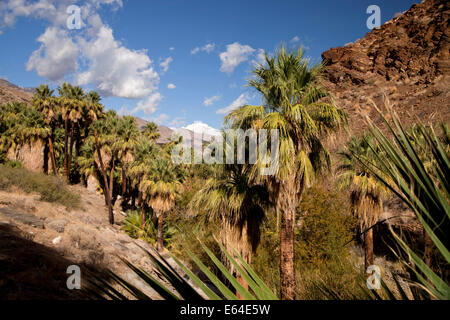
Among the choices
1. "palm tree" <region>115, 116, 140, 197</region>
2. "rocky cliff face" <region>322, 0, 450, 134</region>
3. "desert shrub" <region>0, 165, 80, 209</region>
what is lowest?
"desert shrub" <region>0, 165, 80, 209</region>

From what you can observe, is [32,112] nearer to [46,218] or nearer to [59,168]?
[59,168]

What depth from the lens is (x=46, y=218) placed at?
462 inches

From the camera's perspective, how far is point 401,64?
43156 mm

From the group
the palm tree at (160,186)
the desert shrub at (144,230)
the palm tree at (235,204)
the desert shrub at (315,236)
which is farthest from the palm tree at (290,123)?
the desert shrub at (144,230)

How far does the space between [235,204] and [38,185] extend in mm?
14993

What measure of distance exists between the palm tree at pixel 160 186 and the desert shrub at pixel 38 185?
518cm

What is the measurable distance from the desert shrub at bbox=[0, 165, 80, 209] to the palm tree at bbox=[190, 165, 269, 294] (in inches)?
499

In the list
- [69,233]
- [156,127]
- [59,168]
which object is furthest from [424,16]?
[59,168]

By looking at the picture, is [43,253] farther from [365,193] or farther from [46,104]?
[46,104]

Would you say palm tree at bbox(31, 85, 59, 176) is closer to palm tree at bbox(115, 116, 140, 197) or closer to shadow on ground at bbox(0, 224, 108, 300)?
palm tree at bbox(115, 116, 140, 197)

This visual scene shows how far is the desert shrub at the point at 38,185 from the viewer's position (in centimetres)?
1509

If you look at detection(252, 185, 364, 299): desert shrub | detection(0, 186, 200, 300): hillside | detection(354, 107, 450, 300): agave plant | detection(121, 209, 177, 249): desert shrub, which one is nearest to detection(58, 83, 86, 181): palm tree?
detection(121, 209, 177, 249): desert shrub

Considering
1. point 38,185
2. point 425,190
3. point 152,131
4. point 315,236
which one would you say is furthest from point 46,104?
point 425,190

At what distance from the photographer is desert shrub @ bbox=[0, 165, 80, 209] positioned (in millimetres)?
15094
